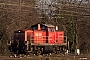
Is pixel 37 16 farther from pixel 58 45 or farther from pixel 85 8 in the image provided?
pixel 58 45

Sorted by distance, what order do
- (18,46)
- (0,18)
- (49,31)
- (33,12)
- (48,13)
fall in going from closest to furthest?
(18,46) → (49,31) → (0,18) → (33,12) → (48,13)

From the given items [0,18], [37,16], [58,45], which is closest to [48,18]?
[37,16]

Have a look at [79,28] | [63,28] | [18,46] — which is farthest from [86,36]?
[18,46]

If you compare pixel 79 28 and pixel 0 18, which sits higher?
pixel 0 18

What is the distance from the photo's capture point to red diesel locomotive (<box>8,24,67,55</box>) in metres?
25.3

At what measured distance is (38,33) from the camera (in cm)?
2667

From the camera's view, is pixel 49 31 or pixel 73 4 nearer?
pixel 49 31

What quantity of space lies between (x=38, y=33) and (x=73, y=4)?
55.2ft

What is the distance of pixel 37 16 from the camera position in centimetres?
3772

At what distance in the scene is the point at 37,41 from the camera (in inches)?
1040

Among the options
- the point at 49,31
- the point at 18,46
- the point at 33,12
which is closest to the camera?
the point at 18,46

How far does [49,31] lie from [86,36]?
13.6 m

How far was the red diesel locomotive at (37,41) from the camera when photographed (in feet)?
83.0

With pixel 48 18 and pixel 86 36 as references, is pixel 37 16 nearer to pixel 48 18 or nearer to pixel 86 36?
pixel 48 18
